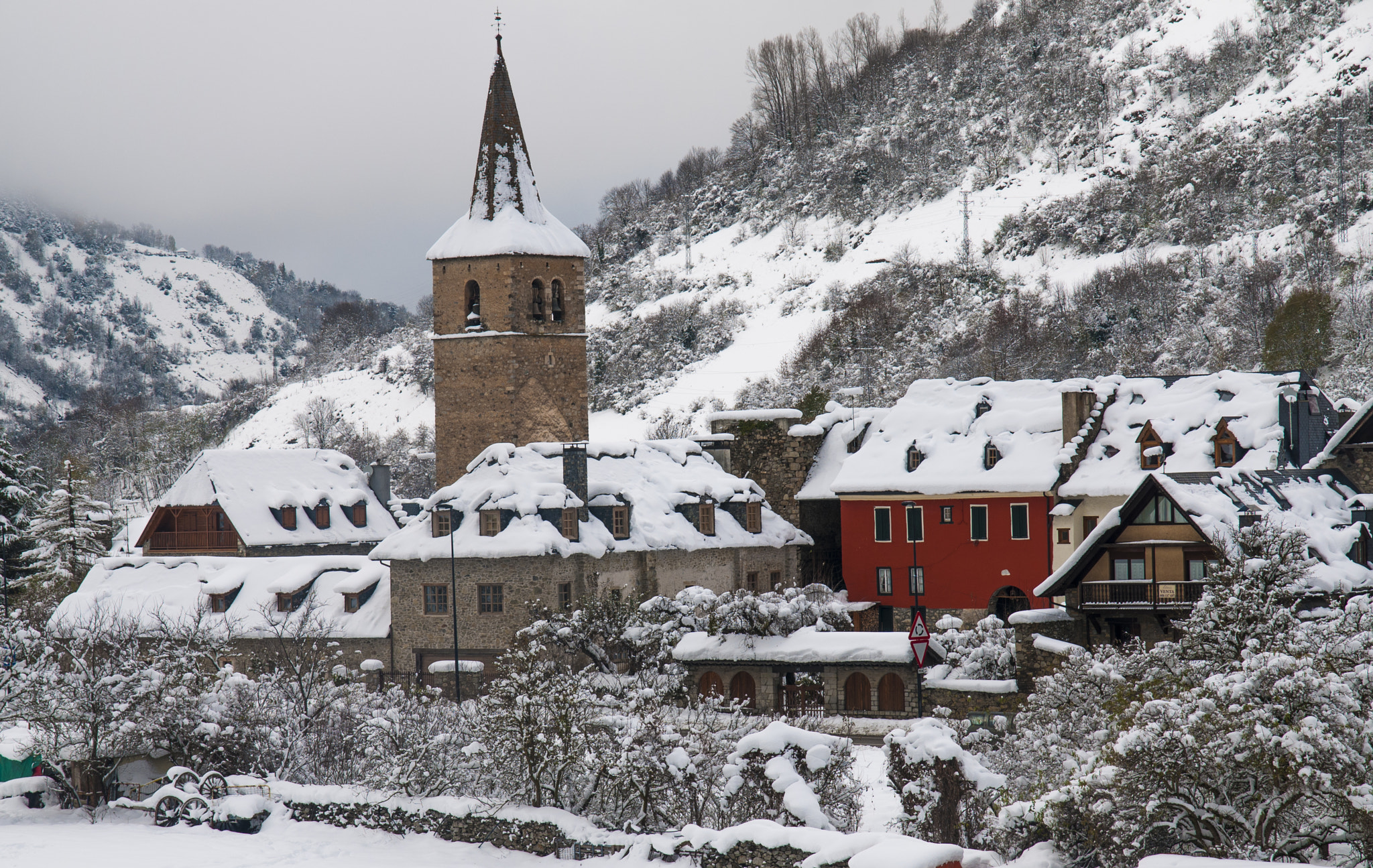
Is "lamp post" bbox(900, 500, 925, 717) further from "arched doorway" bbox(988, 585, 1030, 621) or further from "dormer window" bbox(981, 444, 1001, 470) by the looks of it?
"dormer window" bbox(981, 444, 1001, 470)

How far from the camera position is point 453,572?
4094cm

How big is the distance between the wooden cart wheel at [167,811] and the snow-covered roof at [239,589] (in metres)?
16.6

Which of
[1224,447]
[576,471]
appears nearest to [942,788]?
[576,471]

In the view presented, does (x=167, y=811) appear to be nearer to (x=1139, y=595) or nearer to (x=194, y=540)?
(x=1139, y=595)

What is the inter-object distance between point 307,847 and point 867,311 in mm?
80182

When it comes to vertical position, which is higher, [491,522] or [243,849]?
[491,522]

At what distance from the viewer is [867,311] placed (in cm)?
10031

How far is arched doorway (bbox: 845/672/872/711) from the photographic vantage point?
3622 centimetres

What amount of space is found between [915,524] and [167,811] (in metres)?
26.5

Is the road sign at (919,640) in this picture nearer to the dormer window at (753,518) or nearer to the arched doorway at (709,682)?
the arched doorway at (709,682)

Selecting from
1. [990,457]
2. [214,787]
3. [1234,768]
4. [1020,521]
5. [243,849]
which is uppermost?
[990,457]

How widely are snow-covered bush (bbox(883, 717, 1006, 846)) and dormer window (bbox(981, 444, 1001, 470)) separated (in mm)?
24997

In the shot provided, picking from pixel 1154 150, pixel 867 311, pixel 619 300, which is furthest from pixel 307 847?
pixel 619 300

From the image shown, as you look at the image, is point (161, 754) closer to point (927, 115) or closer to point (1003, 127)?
point (1003, 127)
